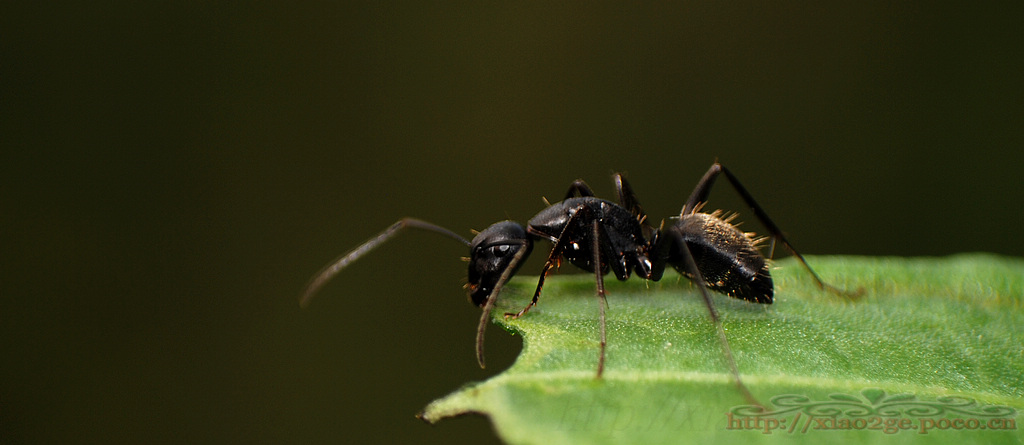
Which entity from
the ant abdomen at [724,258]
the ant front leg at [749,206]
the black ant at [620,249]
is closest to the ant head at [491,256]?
the black ant at [620,249]

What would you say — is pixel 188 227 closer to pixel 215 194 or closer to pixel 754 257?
pixel 215 194

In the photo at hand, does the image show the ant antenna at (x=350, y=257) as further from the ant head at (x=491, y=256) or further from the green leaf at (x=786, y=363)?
the green leaf at (x=786, y=363)

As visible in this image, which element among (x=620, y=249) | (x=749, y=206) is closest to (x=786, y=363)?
(x=620, y=249)

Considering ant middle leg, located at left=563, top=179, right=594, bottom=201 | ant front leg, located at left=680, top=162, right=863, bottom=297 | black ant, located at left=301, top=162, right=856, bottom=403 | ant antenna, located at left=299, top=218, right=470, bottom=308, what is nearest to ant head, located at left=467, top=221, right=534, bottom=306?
black ant, located at left=301, top=162, right=856, bottom=403

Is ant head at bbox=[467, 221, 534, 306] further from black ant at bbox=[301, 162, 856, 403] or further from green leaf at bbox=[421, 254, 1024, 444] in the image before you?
green leaf at bbox=[421, 254, 1024, 444]

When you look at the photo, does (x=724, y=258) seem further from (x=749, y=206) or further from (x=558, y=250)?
(x=558, y=250)

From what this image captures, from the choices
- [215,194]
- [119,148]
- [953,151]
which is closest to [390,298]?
[215,194]
